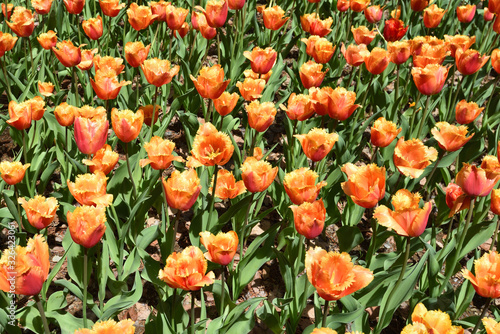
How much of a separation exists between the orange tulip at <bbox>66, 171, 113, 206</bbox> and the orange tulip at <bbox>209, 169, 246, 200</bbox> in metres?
0.57

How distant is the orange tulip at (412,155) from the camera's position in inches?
73.1

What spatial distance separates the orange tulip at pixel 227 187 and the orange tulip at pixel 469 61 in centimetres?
164

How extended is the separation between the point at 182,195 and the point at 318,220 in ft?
1.66

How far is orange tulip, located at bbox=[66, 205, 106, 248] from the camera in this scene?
145cm

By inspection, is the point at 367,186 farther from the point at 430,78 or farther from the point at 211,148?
the point at 430,78

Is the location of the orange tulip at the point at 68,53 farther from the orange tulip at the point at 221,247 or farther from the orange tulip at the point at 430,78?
the orange tulip at the point at 430,78

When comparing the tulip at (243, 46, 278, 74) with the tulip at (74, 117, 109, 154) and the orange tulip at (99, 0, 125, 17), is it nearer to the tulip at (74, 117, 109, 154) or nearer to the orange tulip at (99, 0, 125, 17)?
the orange tulip at (99, 0, 125, 17)

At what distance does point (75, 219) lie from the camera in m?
1.46

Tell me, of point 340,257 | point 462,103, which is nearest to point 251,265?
point 340,257

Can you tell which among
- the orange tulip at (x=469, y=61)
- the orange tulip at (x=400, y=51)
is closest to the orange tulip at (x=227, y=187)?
the orange tulip at (x=400, y=51)

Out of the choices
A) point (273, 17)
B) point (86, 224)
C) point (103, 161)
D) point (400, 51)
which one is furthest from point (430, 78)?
point (86, 224)

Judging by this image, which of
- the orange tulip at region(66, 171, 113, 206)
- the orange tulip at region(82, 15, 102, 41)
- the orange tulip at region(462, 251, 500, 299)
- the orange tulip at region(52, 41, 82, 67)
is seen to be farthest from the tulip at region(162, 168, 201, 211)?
the orange tulip at region(82, 15, 102, 41)

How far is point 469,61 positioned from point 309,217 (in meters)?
1.79

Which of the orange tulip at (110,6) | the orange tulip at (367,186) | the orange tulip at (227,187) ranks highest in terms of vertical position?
the orange tulip at (110,6)
